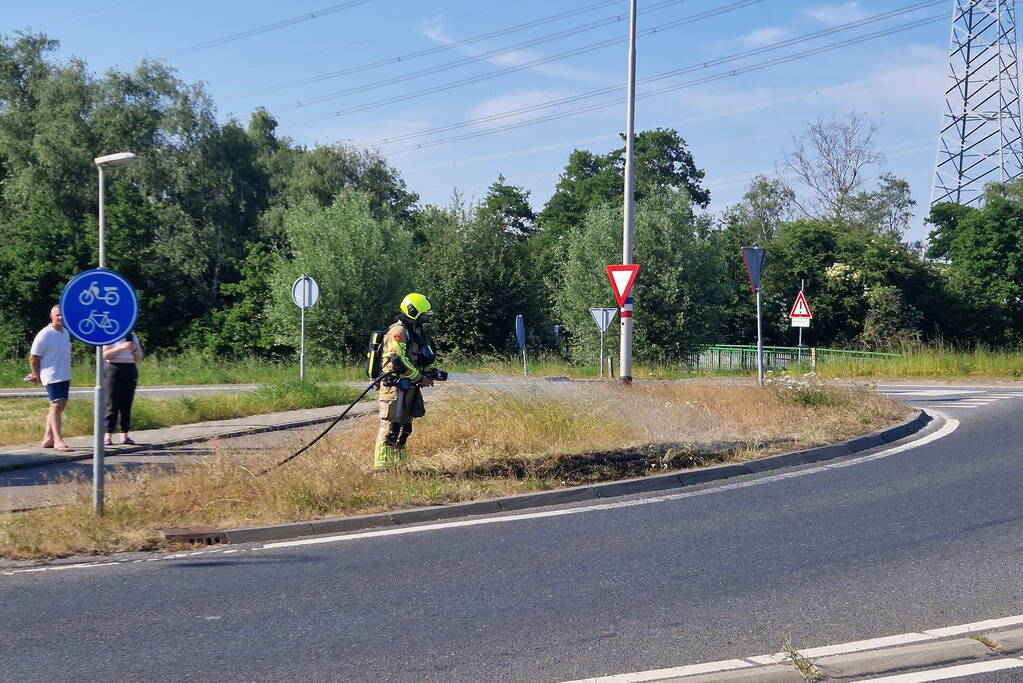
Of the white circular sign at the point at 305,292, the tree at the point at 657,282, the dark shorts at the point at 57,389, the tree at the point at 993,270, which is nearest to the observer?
the dark shorts at the point at 57,389

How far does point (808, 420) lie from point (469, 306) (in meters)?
29.7

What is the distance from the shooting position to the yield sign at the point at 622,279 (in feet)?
61.9

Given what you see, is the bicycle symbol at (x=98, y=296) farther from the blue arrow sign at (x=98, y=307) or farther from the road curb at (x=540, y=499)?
the road curb at (x=540, y=499)

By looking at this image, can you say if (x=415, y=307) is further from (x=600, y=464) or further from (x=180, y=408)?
(x=180, y=408)

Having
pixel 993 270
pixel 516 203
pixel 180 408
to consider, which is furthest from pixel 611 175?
pixel 180 408

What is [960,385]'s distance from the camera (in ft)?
90.5

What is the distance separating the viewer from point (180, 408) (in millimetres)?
16688

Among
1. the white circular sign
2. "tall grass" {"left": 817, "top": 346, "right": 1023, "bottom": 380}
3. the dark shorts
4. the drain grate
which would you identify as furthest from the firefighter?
"tall grass" {"left": 817, "top": 346, "right": 1023, "bottom": 380}

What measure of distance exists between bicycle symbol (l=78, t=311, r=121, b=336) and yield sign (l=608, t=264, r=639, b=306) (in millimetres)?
11841

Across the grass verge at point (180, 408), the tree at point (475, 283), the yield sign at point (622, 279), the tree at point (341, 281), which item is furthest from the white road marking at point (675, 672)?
the tree at point (475, 283)

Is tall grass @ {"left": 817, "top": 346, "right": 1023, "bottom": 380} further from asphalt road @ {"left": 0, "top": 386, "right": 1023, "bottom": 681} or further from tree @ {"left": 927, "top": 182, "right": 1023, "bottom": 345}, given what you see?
asphalt road @ {"left": 0, "top": 386, "right": 1023, "bottom": 681}

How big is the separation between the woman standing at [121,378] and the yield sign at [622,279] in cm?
914

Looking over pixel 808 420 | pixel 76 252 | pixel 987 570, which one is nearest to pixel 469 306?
pixel 76 252

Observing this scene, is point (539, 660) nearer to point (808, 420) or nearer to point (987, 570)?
point (987, 570)
